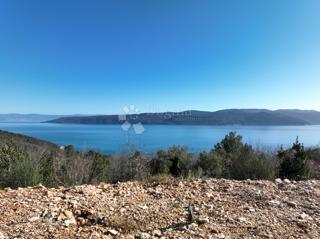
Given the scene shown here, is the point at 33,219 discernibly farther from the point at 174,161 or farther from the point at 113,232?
the point at 174,161

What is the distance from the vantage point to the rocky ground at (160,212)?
3.09 meters

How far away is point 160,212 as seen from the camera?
12.1ft

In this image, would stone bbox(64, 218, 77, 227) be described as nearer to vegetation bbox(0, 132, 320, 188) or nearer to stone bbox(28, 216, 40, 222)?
stone bbox(28, 216, 40, 222)

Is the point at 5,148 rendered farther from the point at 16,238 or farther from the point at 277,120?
the point at 277,120

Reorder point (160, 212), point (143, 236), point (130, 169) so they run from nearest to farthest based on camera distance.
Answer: point (143, 236), point (160, 212), point (130, 169)

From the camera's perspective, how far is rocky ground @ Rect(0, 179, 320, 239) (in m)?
3.09

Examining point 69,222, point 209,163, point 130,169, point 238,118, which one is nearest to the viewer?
point 69,222

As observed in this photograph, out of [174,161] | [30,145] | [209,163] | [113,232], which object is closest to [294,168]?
[209,163]

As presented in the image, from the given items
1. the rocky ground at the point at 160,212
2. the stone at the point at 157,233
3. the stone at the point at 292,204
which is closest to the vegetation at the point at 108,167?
the rocky ground at the point at 160,212

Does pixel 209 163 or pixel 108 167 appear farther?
pixel 209 163

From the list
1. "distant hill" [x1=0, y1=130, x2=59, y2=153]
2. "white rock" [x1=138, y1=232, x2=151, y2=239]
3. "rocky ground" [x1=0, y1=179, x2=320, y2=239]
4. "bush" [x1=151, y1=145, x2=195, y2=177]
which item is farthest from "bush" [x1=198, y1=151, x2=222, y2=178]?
"white rock" [x1=138, y1=232, x2=151, y2=239]

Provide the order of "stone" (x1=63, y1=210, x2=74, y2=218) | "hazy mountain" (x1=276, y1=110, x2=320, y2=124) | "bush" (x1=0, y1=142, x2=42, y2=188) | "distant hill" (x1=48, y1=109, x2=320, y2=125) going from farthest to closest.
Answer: "hazy mountain" (x1=276, y1=110, x2=320, y2=124), "distant hill" (x1=48, y1=109, x2=320, y2=125), "bush" (x1=0, y1=142, x2=42, y2=188), "stone" (x1=63, y1=210, x2=74, y2=218)

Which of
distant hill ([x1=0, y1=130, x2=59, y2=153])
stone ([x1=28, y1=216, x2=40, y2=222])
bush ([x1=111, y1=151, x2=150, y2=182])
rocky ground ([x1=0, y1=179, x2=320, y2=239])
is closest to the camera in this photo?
rocky ground ([x1=0, y1=179, x2=320, y2=239])

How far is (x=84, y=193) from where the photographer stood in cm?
432
